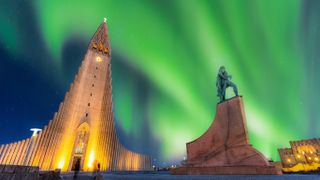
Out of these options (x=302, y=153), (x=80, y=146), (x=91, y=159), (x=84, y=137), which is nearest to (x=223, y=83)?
(x=91, y=159)

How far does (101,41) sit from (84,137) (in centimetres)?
1934

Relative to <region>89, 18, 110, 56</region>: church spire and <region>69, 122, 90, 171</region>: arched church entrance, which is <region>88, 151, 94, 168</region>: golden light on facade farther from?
<region>89, 18, 110, 56</region>: church spire

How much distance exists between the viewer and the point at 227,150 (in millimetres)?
10680

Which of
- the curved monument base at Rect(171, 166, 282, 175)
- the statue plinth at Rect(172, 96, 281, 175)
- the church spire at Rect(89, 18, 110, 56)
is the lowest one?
the curved monument base at Rect(171, 166, 282, 175)

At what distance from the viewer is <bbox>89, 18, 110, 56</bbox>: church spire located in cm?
3446

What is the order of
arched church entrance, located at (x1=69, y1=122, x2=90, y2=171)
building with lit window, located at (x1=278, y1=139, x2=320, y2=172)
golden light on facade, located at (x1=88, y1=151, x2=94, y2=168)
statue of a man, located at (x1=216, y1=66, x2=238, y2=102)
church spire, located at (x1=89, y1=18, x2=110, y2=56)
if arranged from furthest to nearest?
1. building with lit window, located at (x1=278, y1=139, x2=320, y2=172)
2. church spire, located at (x1=89, y1=18, x2=110, y2=56)
3. golden light on facade, located at (x1=88, y1=151, x2=94, y2=168)
4. arched church entrance, located at (x1=69, y1=122, x2=90, y2=171)
5. statue of a man, located at (x1=216, y1=66, x2=238, y2=102)

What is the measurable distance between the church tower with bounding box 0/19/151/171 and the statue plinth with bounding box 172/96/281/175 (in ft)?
60.6

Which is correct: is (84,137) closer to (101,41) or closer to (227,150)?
(101,41)

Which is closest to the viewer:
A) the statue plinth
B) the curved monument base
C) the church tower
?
the curved monument base

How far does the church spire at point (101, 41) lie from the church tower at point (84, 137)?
1.07m

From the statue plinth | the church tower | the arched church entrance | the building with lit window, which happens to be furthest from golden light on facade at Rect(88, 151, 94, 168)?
the building with lit window

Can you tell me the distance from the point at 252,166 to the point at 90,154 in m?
23.6

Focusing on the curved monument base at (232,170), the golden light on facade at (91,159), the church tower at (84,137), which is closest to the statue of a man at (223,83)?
the curved monument base at (232,170)

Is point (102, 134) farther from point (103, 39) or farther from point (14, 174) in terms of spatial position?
point (14, 174)
